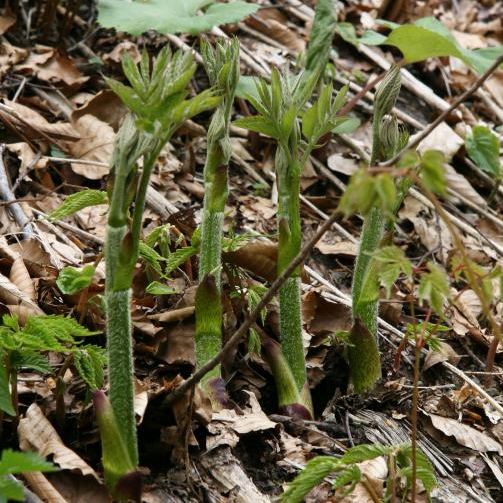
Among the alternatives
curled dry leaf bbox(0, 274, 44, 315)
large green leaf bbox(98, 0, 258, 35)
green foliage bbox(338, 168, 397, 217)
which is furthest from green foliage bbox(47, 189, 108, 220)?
large green leaf bbox(98, 0, 258, 35)

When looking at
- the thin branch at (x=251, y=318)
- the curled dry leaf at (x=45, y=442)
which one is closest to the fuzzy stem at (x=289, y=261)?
the thin branch at (x=251, y=318)

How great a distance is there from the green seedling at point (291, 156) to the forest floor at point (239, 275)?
4.3 inches

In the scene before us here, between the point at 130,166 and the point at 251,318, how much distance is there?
1.30 feet

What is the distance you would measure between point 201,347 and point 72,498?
497 mm

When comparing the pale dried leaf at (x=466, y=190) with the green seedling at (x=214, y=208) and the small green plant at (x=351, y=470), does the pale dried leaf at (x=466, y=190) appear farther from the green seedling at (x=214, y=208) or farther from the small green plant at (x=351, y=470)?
the small green plant at (x=351, y=470)

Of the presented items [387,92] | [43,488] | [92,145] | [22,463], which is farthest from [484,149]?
[22,463]

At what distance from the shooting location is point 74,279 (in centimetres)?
162

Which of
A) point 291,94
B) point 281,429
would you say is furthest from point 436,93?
point 281,429

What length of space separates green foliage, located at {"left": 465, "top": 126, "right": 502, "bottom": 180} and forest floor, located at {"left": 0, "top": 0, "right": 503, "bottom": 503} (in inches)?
9.0

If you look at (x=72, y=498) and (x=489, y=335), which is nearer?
(x=72, y=498)

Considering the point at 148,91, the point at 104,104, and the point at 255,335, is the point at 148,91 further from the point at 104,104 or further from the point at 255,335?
the point at 104,104

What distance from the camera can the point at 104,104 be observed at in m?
3.17

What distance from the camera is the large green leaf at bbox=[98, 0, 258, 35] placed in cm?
234

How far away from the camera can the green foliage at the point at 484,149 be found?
10.9 ft
